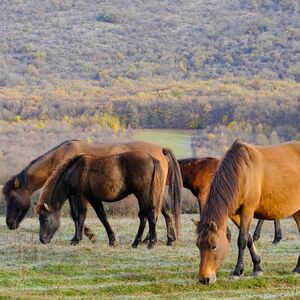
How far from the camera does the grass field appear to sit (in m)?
10.9

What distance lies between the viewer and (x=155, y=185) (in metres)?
15.2

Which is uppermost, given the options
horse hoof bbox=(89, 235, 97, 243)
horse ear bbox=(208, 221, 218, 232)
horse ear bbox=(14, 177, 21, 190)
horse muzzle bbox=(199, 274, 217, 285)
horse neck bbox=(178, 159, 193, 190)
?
horse ear bbox=(208, 221, 218, 232)

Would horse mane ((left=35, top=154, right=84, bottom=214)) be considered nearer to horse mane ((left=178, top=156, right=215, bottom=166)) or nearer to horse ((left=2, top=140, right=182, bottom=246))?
horse ((left=2, top=140, right=182, bottom=246))

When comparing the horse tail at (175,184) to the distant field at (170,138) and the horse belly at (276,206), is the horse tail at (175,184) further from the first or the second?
the distant field at (170,138)

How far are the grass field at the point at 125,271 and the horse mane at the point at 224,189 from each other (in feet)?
2.99

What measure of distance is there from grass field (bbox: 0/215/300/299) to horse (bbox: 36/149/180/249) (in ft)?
1.95

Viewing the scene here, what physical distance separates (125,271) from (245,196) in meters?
2.27

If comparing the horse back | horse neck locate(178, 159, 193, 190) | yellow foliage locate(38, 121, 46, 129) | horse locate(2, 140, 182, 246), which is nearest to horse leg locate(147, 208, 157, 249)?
horse locate(2, 140, 182, 246)

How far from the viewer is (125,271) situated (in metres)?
12.4

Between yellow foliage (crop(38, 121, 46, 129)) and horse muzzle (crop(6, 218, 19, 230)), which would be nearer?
horse muzzle (crop(6, 218, 19, 230))

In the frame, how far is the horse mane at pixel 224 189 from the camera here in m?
11.0

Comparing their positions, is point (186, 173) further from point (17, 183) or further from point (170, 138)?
point (170, 138)


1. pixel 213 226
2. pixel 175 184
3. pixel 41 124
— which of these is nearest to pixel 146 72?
pixel 41 124

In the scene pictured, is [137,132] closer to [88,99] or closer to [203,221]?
[88,99]
